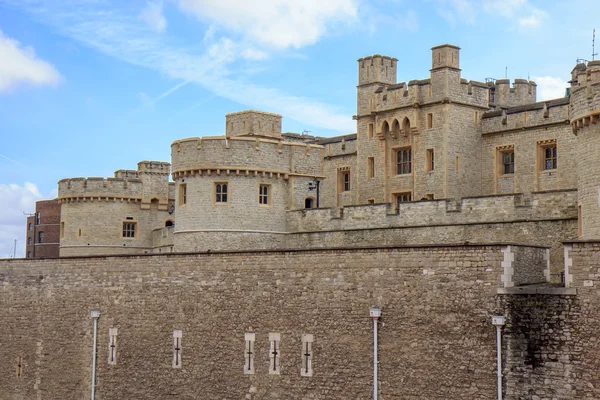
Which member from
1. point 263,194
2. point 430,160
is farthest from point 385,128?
point 263,194

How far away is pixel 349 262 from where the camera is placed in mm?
27344

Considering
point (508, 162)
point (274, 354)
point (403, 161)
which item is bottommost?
point (274, 354)

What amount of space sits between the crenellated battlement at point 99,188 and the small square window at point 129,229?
124cm

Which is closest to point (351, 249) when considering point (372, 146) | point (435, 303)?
point (435, 303)

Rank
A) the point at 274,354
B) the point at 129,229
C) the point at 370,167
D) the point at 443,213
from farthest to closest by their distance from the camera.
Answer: the point at 129,229 < the point at 370,167 < the point at 443,213 < the point at 274,354

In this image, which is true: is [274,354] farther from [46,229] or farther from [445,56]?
[46,229]

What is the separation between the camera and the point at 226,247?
117 feet

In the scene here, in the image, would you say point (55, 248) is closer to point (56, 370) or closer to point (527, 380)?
point (56, 370)

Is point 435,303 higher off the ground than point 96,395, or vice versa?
point 435,303

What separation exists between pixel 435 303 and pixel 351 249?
3.09 metres

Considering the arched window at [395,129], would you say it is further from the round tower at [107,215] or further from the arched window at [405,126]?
the round tower at [107,215]

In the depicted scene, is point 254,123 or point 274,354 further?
point 254,123

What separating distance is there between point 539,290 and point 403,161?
21.7 meters

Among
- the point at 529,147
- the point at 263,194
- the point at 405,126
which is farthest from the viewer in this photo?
the point at 405,126
